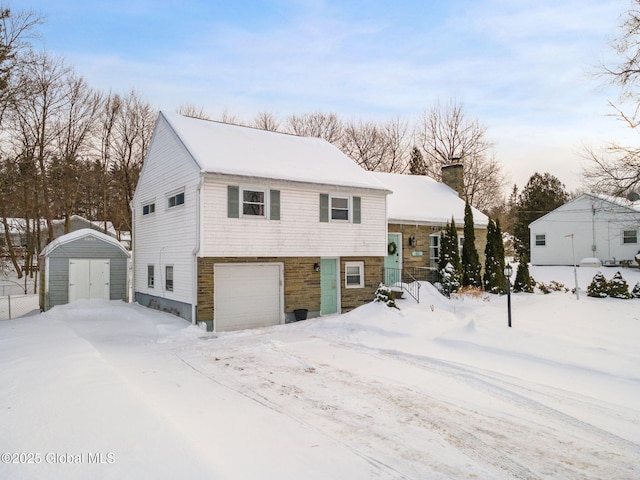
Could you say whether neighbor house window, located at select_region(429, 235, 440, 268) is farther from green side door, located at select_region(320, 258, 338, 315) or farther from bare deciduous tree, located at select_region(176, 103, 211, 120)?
bare deciduous tree, located at select_region(176, 103, 211, 120)

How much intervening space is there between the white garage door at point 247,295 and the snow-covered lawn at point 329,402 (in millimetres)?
1355

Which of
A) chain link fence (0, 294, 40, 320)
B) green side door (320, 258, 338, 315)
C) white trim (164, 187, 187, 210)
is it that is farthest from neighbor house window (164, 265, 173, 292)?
chain link fence (0, 294, 40, 320)

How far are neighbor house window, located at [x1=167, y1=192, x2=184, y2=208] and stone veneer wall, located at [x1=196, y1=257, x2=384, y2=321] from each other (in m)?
2.60

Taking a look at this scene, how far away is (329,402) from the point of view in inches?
263

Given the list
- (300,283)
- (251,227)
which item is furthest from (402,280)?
(251,227)

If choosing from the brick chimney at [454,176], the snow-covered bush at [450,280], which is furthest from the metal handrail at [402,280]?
the brick chimney at [454,176]

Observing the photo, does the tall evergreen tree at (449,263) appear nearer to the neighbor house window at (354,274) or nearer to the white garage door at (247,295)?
the neighbor house window at (354,274)

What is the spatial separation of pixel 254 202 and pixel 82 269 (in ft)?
26.9

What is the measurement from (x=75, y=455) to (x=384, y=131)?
38.9 m

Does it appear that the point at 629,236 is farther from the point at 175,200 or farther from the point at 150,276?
the point at 150,276

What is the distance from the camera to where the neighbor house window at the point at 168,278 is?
15.1 metres

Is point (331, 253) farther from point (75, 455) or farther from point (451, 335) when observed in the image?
point (75, 455)

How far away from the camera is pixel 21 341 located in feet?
32.3

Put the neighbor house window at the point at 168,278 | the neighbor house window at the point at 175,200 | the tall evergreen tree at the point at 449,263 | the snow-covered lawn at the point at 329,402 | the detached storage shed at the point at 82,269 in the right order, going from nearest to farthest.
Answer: the snow-covered lawn at the point at 329,402 → the neighbor house window at the point at 175,200 → the neighbor house window at the point at 168,278 → the detached storage shed at the point at 82,269 → the tall evergreen tree at the point at 449,263
